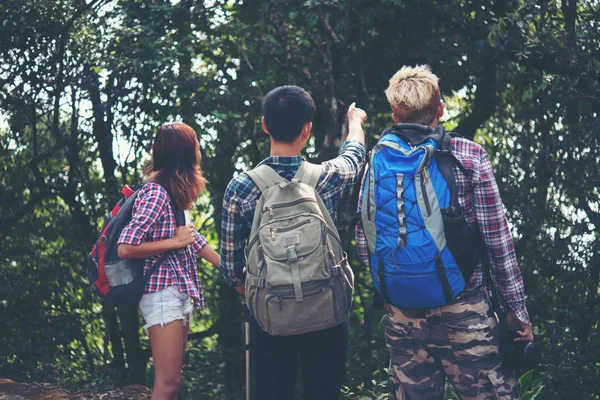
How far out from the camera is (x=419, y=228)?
2848mm

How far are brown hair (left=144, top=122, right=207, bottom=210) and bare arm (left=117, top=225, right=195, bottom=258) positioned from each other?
14 centimetres

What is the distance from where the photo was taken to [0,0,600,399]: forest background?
19.8 feet

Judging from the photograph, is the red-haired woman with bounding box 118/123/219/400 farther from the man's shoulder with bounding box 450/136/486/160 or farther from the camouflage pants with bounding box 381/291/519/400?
the man's shoulder with bounding box 450/136/486/160

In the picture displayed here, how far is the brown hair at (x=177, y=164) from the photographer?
3.69 meters

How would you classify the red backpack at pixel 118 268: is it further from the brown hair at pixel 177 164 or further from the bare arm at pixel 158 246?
the brown hair at pixel 177 164

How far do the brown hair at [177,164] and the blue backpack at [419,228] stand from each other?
3.71ft

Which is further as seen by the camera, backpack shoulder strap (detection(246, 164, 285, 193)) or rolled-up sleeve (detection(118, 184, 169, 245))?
rolled-up sleeve (detection(118, 184, 169, 245))

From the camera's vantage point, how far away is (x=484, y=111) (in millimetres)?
7535

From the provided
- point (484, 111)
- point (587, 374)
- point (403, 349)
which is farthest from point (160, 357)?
point (484, 111)

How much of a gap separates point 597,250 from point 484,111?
216 cm

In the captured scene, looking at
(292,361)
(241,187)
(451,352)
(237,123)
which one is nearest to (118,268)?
(241,187)

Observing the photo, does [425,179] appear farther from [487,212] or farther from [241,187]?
[241,187]

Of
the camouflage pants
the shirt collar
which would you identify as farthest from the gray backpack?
the camouflage pants

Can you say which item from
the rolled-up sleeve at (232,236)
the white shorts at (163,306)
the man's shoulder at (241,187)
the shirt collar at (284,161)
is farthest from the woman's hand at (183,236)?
the shirt collar at (284,161)
